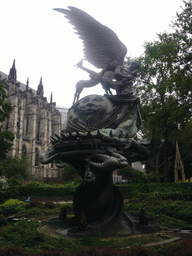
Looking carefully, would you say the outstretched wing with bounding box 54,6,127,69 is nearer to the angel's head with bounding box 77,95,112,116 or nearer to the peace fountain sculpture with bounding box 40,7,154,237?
the peace fountain sculpture with bounding box 40,7,154,237

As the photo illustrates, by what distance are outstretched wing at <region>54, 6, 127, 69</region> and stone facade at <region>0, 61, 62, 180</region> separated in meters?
43.2

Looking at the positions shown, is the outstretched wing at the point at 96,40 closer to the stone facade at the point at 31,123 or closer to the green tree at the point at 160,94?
the green tree at the point at 160,94

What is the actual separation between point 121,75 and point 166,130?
1549 cm

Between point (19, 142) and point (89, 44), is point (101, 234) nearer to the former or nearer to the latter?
point (89, 44)

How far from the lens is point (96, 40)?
24.9ft

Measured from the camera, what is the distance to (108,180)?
6.00 metres

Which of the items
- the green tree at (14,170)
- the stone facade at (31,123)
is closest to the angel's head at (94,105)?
the green tree at (14,170)

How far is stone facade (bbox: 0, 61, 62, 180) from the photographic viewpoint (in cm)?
5075

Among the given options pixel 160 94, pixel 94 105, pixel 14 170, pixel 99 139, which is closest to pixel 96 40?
pixel 94 105

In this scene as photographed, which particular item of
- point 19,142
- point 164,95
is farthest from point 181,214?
point 19,142

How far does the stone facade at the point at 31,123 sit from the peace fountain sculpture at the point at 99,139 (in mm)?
43493

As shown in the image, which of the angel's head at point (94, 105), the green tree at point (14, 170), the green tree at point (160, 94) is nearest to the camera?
the angel's head at point (94, 105)

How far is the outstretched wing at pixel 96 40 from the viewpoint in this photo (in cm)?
724

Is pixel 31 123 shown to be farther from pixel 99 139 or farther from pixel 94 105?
pixel 99 139
